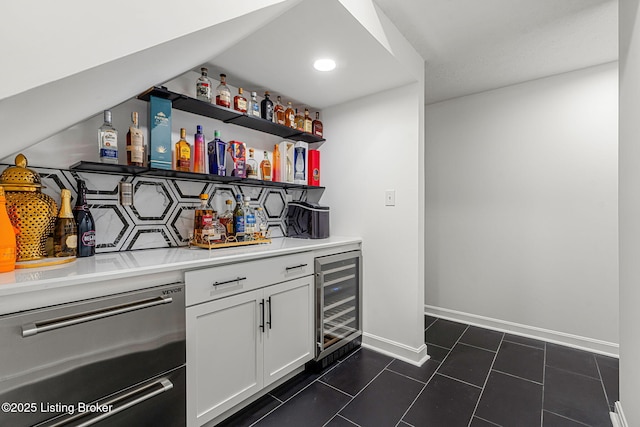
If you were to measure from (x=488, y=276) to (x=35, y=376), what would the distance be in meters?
3.11

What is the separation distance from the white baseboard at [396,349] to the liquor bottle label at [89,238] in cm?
198

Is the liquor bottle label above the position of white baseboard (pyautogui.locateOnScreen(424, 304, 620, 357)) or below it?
above

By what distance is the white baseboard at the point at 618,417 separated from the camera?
1.38 metres

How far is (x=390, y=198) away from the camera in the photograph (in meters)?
2.24

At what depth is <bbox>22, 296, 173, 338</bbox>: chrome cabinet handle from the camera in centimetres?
88

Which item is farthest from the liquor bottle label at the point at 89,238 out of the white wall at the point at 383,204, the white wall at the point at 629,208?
the white wall at the point at 629,208

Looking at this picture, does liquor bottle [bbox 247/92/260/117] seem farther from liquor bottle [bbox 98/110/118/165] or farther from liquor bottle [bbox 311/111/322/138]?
liquor bottle [bbox 98/110/118/165]

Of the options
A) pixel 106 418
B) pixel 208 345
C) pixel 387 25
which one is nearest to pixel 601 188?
pixel 387 25

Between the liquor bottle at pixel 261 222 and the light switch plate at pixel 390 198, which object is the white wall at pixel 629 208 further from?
the liquor bottle at pixel 261 222

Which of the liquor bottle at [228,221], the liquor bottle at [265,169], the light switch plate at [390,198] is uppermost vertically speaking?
the liquor bottle at [265,169]

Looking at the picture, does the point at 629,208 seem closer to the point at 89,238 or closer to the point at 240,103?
the point at 240,103

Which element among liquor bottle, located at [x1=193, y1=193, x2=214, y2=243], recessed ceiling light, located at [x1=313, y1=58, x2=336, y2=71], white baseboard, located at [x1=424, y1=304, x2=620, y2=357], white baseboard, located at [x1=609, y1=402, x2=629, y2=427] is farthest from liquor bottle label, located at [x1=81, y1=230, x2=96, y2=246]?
white baseboard, located at [x1=424, y1=304, x2=620, y2=357]

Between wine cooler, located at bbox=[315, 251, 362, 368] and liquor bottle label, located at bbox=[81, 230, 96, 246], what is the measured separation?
1.25 meters

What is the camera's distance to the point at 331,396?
170 cm
